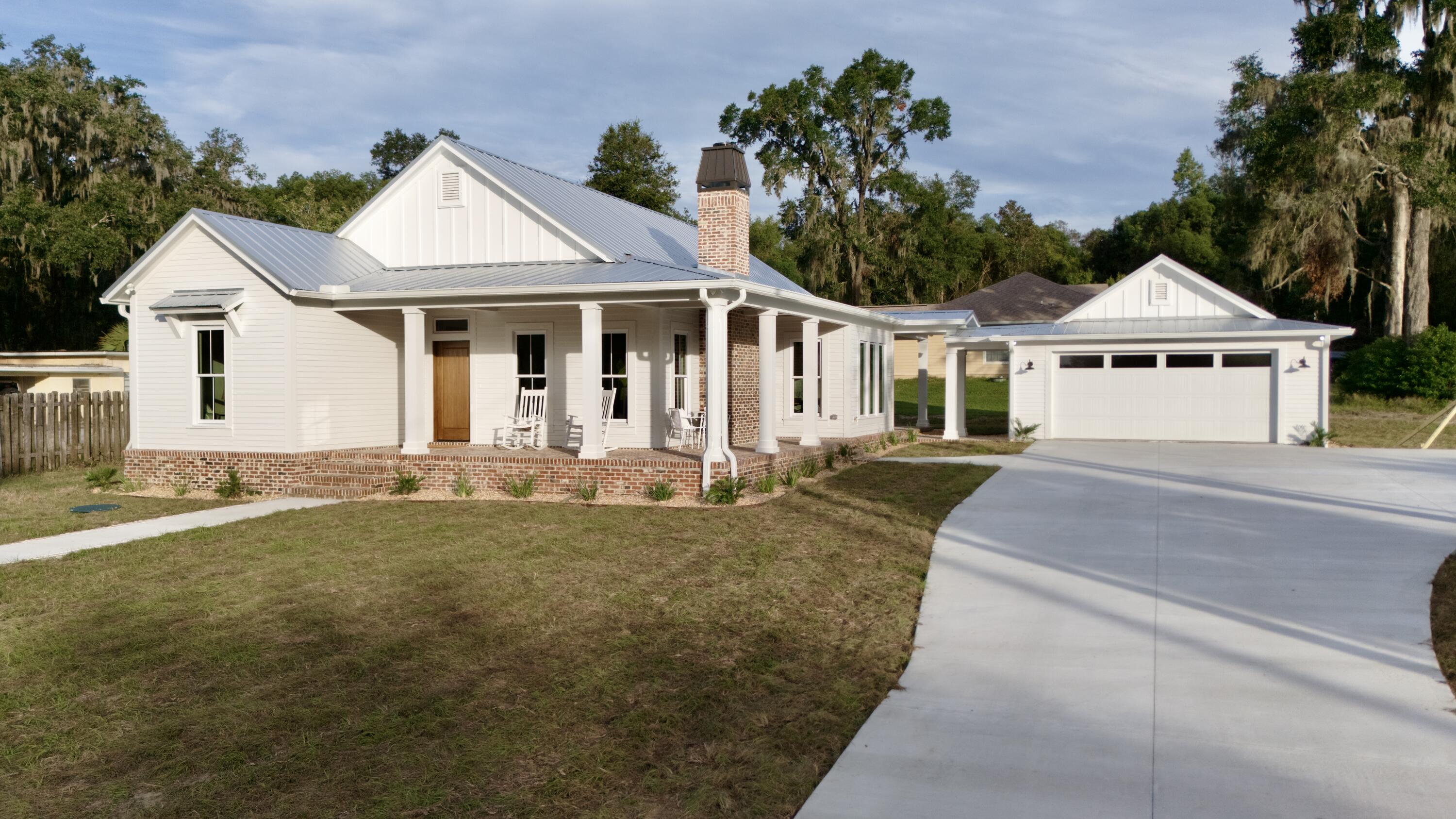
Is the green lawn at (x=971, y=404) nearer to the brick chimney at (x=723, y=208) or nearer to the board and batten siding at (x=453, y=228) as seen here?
the brick chimney at (x=723, y=208)

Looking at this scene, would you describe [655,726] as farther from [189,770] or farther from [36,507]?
[36,507]

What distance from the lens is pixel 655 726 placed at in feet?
17.5

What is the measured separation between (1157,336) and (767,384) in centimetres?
1075

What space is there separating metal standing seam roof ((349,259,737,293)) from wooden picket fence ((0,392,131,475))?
5121 mm

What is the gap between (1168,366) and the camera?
70.8 ft

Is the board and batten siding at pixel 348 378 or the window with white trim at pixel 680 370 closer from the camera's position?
the board and batten siding at pixel 348 378

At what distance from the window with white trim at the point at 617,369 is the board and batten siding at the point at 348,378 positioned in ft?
10.3

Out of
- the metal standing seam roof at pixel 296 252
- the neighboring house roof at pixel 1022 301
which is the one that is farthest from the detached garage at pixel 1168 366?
the neighboring house roof at pixel 1022 301

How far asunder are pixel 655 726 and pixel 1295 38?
30.8m

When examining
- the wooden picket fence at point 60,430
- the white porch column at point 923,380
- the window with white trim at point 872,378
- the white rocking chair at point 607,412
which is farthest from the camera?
the white porch column at point 923,380

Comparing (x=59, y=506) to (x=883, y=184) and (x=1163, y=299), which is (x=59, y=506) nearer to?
(x=1163, y=299)

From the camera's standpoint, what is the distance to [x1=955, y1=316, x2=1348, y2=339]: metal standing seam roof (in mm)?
20391

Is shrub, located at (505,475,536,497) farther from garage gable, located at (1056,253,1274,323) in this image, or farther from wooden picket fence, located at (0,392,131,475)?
garage gable, located at (1056,253,1274,323)

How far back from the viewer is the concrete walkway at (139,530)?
999cm
